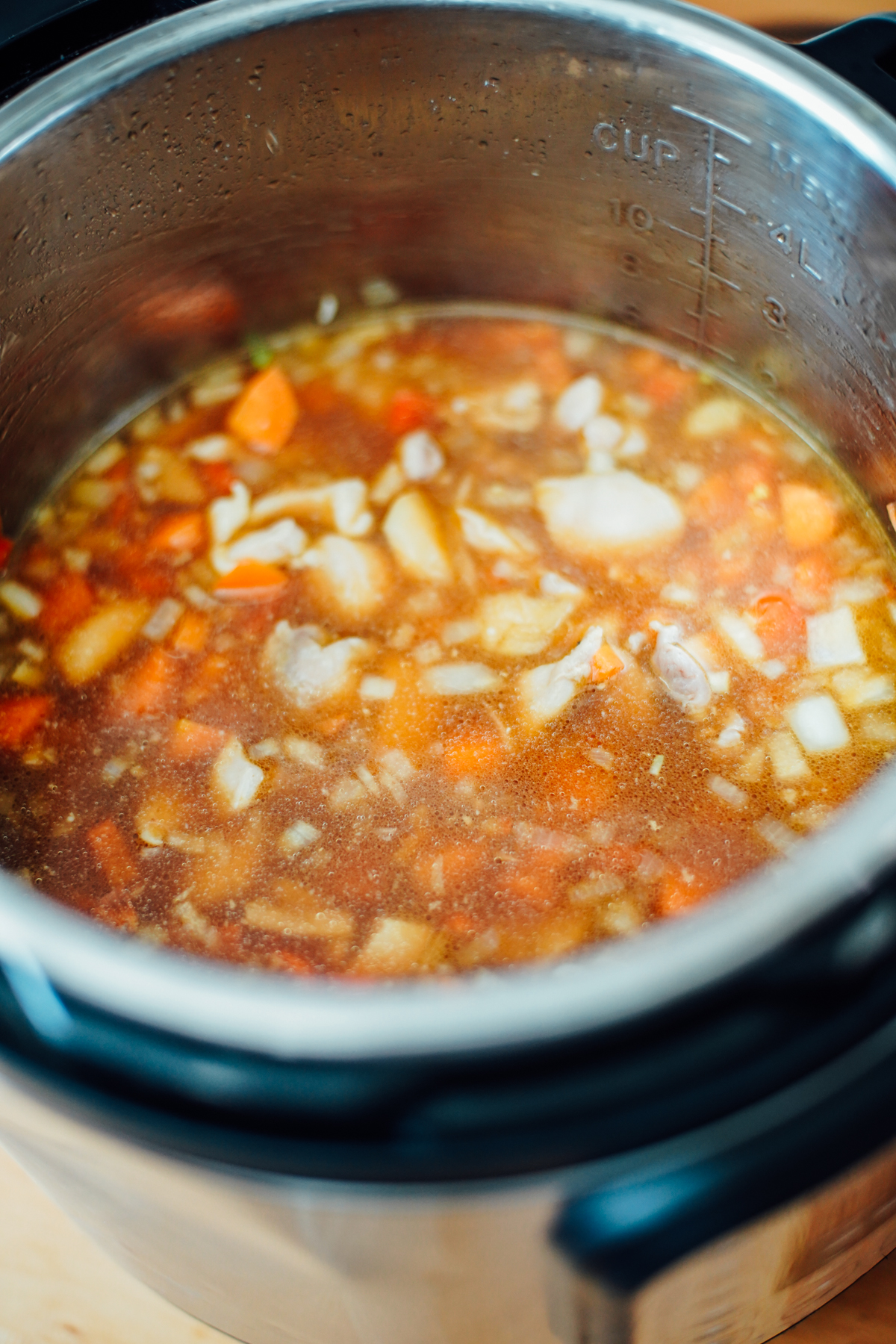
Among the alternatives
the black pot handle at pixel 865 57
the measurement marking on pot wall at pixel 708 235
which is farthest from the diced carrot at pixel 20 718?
the black pot handle at pixel 865 57

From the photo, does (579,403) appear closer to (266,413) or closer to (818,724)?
(266,413)

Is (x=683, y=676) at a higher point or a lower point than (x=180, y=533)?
lower

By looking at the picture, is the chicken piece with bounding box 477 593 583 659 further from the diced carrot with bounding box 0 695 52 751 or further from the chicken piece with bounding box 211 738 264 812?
the diced carrot with bounding box 0 695 52 751

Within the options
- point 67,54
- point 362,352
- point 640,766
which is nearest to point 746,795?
point 640,766

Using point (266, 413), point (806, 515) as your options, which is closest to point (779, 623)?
point (806, 515)

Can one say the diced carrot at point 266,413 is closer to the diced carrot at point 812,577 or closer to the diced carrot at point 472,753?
the diced carrot at point 472,753

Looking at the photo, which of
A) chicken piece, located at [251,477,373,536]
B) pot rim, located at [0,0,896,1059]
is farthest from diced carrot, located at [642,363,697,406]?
pot rim, located at [0,0,896,1059]
